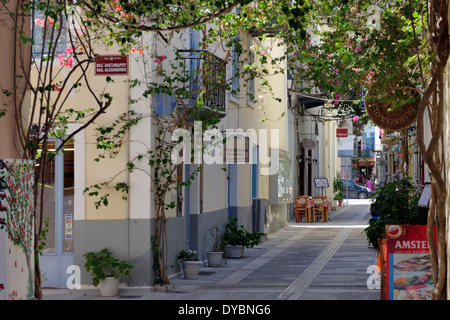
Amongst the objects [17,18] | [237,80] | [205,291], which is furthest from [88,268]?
[237,80]

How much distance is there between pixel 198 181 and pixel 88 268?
4.64 m

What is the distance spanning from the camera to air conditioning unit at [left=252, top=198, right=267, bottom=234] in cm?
2273

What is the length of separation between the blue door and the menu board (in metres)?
6.31

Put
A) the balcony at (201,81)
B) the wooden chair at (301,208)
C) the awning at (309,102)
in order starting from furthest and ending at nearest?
the awning at (309,102)
the wooden chair at (301,208)
the balcony at (201,81)

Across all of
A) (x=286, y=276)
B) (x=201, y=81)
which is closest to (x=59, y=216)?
(x=201, y=81)

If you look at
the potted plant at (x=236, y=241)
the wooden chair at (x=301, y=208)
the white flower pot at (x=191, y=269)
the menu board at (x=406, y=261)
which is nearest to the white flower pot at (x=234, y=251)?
the potted plant at (x=236, y=241)

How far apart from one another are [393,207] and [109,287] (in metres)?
5.62

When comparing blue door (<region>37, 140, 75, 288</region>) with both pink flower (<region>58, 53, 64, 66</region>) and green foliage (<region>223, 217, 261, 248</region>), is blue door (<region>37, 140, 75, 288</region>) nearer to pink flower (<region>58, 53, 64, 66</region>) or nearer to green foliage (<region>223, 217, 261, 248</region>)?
pink flower (<region>58, 53, 64, 66</region>)

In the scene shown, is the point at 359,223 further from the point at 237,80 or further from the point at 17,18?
the point at 17,18

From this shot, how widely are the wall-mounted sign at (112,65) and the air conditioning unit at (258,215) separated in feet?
33.4

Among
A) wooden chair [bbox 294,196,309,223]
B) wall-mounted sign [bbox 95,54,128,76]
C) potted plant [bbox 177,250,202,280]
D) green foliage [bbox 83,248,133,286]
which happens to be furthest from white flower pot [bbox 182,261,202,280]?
wooden chair [bbox 294,196,309,223]

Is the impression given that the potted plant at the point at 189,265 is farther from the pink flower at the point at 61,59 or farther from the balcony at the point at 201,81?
the pink flower at the point at 61,59

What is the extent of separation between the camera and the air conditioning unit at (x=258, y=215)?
22.7 m

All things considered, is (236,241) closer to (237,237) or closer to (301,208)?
(237,237)
